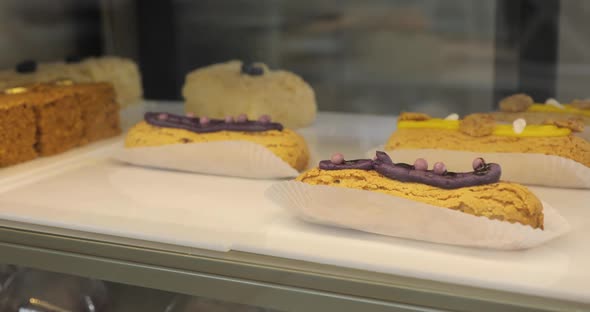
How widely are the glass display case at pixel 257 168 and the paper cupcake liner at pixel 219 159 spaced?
0.03 metres

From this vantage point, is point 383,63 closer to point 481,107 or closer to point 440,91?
point 440,91

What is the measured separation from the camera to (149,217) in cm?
117

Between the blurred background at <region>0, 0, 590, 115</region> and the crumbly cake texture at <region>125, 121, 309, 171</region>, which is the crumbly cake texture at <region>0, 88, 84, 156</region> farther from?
the blurred background at <region>0, 0, 590, 115</region>

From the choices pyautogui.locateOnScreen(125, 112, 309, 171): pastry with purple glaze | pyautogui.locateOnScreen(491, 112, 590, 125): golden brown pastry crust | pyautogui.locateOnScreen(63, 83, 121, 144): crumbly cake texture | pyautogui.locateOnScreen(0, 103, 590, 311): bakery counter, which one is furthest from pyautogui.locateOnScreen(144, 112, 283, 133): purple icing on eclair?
pyautogui.locateOnScreen(491, 112, 590, 125): golden brown pastry crust

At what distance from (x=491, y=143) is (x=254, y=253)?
0.59 m

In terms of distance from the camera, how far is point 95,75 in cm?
209

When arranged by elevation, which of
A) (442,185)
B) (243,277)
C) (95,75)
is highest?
(95,75)

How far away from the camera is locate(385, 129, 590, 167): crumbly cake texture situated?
1311 millimetres

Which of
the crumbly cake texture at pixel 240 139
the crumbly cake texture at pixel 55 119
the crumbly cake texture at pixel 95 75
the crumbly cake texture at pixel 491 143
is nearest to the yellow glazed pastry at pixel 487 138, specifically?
the crumbly cake texture at pixel 491 143

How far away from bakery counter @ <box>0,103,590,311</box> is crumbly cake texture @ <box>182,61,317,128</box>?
50cm

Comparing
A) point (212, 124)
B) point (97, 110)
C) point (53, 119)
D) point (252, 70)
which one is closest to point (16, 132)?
point (53, 119)

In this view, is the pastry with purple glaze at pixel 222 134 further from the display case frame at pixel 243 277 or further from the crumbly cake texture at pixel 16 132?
the display case frame at pixel 243 277

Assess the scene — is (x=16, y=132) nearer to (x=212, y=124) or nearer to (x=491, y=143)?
(x=212, y=124)

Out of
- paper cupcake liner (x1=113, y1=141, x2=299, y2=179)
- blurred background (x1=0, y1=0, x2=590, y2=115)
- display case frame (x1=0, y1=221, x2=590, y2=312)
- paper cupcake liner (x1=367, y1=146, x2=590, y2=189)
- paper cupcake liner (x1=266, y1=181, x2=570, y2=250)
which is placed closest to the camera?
display case frame (x1=0, y1=221, x2=590, y2=312)
